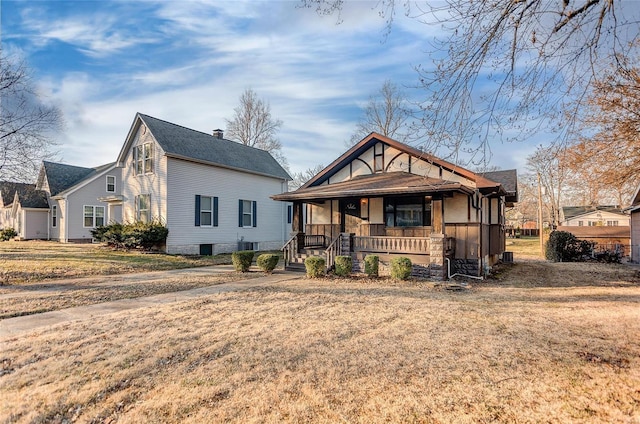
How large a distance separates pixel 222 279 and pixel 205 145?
11.0 m

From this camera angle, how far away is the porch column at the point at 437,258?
10.9 meters

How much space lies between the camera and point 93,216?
2414 centimetres

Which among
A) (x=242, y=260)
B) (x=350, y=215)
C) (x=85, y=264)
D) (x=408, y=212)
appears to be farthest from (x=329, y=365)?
(x=85, y=264)

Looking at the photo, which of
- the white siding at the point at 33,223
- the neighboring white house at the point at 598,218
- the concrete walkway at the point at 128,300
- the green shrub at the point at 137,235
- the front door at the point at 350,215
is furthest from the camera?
the neighboring white house at the point at 598,218

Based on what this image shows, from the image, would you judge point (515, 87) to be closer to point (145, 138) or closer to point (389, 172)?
point (389, 172)

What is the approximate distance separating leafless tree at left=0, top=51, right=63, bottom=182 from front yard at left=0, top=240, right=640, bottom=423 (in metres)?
10.0

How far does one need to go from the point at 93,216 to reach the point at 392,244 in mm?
22437

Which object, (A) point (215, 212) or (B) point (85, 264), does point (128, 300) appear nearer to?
(B) point (85, 264)

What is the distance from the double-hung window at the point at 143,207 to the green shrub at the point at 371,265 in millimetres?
11918

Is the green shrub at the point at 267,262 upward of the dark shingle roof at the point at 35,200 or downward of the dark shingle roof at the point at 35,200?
downward

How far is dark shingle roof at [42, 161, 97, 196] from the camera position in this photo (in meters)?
25.4

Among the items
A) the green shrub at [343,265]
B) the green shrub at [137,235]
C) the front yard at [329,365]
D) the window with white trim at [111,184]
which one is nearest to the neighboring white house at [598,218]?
the green shrub at [343,265]

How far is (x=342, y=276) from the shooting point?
37.8 feet

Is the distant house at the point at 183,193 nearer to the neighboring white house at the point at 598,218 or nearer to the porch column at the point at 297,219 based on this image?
the porch column at the point at 297,219
